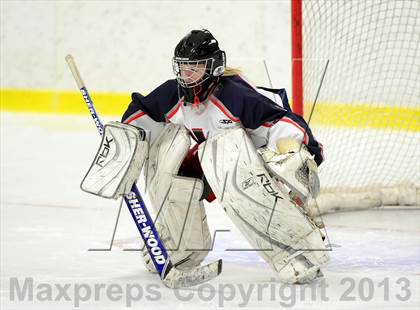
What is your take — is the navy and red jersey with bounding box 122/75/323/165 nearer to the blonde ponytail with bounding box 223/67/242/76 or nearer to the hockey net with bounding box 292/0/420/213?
the blonde ponytail with bounding box 223/67/242/76

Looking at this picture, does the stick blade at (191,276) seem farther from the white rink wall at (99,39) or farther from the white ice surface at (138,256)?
the white rink wall at (99,39)

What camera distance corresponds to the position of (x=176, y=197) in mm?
3080

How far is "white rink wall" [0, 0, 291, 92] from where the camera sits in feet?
22.9

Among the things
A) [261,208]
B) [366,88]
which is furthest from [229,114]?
[366,88]

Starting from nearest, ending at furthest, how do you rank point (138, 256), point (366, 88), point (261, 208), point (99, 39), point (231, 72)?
point (261, 208), point (231, 72), point (138, 256), point (366, 88), point (99, 39)

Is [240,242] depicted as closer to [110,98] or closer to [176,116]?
[176,116]

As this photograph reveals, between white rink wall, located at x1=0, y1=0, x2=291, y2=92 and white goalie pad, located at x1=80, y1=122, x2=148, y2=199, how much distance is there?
158 inches

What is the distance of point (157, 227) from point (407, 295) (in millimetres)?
846

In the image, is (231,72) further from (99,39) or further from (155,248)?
(99,39)

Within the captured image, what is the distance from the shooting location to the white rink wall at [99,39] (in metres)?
6.96

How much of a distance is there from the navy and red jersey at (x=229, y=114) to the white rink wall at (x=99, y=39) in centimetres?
389

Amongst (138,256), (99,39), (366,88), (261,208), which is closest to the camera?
(261,208)

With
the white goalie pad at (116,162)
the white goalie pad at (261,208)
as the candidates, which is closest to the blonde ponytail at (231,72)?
the white goalie pad at (261,208)

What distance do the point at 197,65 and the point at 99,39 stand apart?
4.25m
